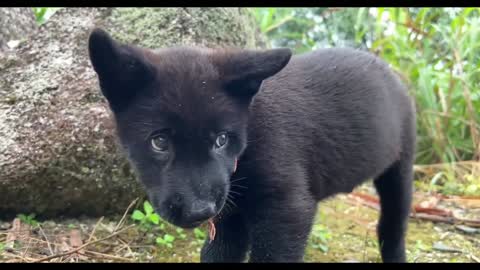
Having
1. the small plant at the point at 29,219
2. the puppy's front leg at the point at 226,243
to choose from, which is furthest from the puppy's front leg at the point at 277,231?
the small plant at the point at 29,219

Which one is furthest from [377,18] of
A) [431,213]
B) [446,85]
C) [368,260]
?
[368,260]

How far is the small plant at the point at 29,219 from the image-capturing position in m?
3.66

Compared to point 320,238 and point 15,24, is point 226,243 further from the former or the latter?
point 15,24

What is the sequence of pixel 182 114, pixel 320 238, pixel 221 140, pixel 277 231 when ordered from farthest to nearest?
pixel 320 238, pixel 277 231, pixel 221 140, pixel 182 114

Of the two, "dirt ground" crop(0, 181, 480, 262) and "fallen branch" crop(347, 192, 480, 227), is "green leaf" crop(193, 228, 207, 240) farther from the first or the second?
"fallen branch" crop(347, 192, 480, 227)

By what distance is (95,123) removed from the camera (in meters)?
3.84

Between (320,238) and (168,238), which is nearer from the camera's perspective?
(168,238)

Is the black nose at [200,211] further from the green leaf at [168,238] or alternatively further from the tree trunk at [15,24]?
the tree trunk at [15,24]

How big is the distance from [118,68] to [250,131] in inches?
26.2

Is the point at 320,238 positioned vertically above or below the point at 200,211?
below

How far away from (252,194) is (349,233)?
1873 mm

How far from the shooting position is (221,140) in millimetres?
2494

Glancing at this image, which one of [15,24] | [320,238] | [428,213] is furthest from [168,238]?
[15,24]

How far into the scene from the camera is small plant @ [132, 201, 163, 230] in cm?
372
